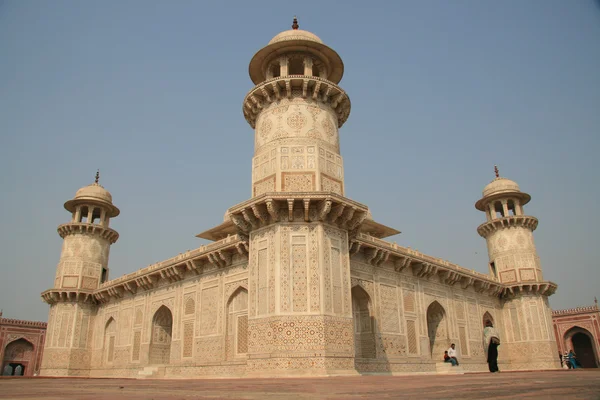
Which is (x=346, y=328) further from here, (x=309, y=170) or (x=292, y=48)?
(x=292, y=48)

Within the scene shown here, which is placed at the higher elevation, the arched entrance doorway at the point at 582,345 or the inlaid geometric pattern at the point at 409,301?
the inlaid geometric pattern at the point at 409,301

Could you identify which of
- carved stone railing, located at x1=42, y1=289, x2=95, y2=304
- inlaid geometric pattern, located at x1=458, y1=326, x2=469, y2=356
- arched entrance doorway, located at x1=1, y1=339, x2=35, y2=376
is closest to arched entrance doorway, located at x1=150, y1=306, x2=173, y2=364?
carved stone railing, located at x1=42, y1=289, x2=95, y2=304

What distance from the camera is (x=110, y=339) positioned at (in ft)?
79.4

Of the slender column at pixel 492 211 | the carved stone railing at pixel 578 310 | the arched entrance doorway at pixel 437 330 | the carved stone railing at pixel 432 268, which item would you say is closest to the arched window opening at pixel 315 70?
the carved stone railing at pixel 432 268

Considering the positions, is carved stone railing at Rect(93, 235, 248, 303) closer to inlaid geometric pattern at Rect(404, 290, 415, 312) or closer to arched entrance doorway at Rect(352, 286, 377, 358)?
arched entrance doorway at Rect(352, 286, 377, 358)

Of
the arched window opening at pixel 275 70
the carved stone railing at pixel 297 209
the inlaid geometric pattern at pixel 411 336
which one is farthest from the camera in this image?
the inlaid geometric pattern at pixel 411 336

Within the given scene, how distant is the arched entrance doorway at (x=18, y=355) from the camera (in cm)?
3474

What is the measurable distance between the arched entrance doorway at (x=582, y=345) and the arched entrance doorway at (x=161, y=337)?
29926 mm

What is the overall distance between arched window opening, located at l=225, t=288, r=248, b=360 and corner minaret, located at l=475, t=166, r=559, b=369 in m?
15.0

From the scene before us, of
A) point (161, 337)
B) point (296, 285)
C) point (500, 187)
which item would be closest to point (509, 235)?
point (500, 187)

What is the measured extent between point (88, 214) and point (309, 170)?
18.2 m

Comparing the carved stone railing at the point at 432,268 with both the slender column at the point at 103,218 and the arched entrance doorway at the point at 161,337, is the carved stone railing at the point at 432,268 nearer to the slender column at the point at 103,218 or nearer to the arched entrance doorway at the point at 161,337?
the arched entrance doorway at the point at 161,337

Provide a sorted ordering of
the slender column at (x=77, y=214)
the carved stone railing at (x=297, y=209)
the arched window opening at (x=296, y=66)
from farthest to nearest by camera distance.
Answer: the slender column at (x=77, y=214)
the arched window opening at (x=296, y=66)
the carved stone railing at (x=297, y=209)

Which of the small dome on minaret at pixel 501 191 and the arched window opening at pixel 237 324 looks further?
the small dome on minaret at pixel 501 191
